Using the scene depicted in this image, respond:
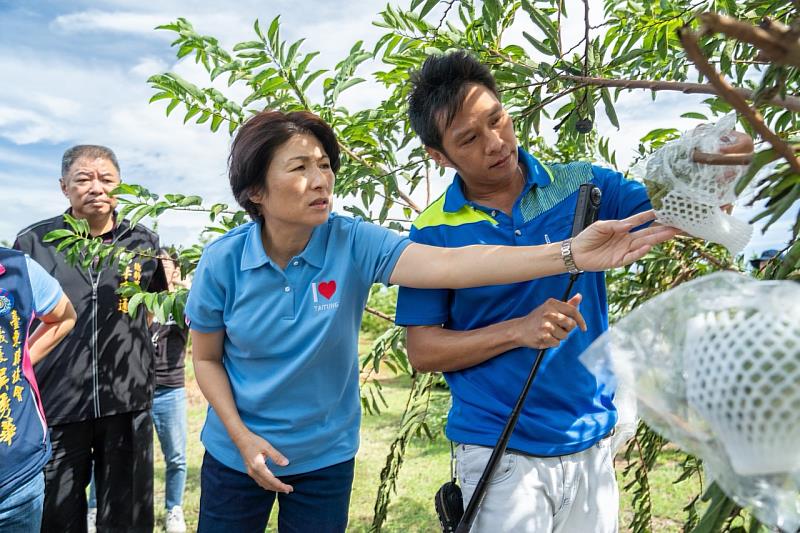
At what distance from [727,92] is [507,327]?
2.87 ft

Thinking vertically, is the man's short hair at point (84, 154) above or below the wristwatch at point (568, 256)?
above

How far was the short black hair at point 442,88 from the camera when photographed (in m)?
1.59

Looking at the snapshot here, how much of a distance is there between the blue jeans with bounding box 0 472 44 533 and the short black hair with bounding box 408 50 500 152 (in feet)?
4.67

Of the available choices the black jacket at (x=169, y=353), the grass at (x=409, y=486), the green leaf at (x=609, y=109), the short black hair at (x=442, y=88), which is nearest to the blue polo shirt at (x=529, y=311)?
the short black hair at (x=442, y=88)

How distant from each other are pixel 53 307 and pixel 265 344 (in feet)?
3.60

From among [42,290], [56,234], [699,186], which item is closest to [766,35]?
[699,186]

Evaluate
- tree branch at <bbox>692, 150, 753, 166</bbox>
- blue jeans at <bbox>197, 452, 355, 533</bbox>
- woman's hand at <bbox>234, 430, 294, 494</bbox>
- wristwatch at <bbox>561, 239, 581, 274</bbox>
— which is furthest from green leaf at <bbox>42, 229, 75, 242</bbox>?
tree branch at <bbox>692, 150, 753, 166</bbox>

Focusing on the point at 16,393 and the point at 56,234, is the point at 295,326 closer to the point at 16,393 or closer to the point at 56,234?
the point at 16,393

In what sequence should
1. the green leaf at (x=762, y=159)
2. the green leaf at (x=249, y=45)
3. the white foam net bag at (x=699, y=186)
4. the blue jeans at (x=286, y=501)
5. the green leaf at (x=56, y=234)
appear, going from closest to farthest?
the green leaf at (x=762, y=159) → the white foam net bag at (x=699, y=186) → the blue jeans at (x=286, y=501) → the green leaf at (x=249, y=45) → the green leaf at (x=56, y=234)

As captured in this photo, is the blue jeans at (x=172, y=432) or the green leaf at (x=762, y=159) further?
the blue jeans at (x=172, y=432)

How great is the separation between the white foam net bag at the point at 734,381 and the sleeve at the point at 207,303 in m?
1.18

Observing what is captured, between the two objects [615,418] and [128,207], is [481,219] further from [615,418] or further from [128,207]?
[128,207]

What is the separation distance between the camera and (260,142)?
168 cm

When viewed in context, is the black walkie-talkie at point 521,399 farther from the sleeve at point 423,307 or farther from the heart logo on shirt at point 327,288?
the heart logo on shirt at point 327,288
